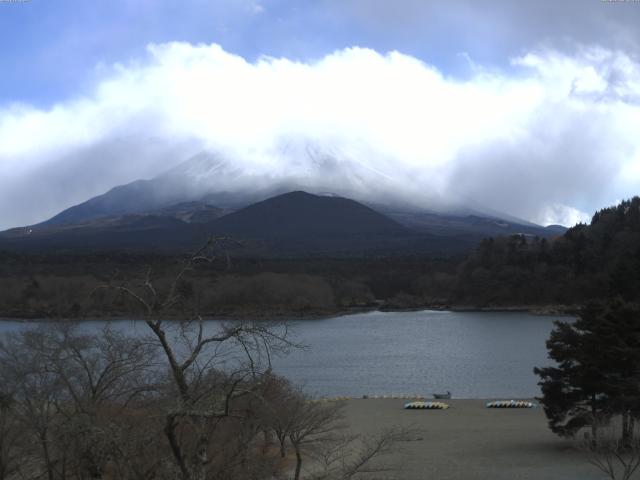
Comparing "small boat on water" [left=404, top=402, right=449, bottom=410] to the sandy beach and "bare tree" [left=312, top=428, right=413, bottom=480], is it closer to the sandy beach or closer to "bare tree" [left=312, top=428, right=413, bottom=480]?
the sandy beach

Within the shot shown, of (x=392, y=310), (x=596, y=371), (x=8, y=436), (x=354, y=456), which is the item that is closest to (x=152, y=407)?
(x=8, y=436)

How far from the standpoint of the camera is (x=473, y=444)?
796 inches

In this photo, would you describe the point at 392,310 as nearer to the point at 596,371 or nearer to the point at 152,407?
the point at 596,371

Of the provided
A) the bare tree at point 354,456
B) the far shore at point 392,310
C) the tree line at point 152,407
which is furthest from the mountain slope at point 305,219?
the tree line at point 152,407

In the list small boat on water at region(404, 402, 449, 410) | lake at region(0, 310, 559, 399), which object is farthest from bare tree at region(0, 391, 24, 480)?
small boat on water at region(404, 402, 449, 410)

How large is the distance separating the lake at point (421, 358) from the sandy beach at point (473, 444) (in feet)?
9.64

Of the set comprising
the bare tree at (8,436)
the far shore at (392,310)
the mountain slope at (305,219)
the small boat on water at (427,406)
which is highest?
the mountain slope at (305,219)

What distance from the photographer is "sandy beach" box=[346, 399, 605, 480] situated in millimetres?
16500

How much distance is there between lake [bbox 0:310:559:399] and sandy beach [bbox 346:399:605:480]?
9.64ft

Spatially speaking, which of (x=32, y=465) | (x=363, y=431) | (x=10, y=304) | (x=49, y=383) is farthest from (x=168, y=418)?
(x=10, y=304)

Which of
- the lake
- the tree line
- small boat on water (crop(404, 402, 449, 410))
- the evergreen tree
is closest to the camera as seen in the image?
the tree line

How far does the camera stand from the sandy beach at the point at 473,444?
1650 centimetres

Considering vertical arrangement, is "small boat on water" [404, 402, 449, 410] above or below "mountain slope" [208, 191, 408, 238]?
below

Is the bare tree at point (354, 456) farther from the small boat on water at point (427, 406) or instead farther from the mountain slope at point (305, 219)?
the mountain slope at point (305, 219)
